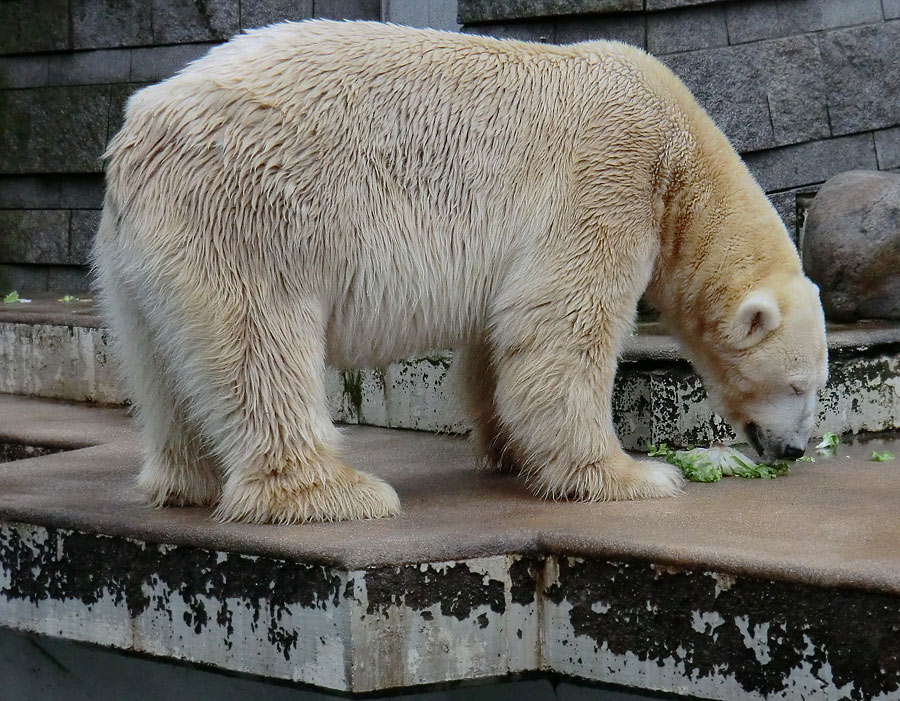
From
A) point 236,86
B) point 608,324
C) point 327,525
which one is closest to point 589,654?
point 327,525

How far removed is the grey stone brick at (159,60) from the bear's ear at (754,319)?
4.51 m

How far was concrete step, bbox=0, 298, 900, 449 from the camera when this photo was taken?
4227 mm

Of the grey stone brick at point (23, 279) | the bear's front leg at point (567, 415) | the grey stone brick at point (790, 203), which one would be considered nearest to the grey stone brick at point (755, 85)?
the grey stone brick at point (790, 203)

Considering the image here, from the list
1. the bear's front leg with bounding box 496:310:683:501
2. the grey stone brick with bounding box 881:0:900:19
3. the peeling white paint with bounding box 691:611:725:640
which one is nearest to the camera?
the peeling white paint with bounding box 691:611:725:640

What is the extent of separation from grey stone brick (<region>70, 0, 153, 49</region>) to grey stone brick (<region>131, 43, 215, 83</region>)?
7 cm

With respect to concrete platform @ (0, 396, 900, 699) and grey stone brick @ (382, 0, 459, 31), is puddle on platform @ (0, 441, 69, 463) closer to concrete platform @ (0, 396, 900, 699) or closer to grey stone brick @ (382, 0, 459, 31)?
concrete platform @ (0, 396, 900, 699)

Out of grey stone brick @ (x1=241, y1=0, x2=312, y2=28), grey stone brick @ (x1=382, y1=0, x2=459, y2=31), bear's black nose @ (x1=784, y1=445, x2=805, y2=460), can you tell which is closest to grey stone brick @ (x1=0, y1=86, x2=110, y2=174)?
grey stone brick @ (x1=241, y1=0, x2=312, y2=28)

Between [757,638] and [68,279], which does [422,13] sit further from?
[757,638]

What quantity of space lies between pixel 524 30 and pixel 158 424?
10.4 ft

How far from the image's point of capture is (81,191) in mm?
7395

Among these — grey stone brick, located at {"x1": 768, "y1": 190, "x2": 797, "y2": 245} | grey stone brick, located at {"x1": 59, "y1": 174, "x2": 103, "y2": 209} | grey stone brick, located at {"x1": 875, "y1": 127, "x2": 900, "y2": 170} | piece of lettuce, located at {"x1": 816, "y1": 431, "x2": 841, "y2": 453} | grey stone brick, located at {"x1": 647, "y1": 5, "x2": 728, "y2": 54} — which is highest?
grey stone brick, located at {"x1": 647, "y1": 5, "x2": 728, "y2": 54}

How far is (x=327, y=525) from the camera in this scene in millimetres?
3195

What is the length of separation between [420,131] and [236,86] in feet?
1.69

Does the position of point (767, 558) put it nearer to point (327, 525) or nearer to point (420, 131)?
point (327, 525)
